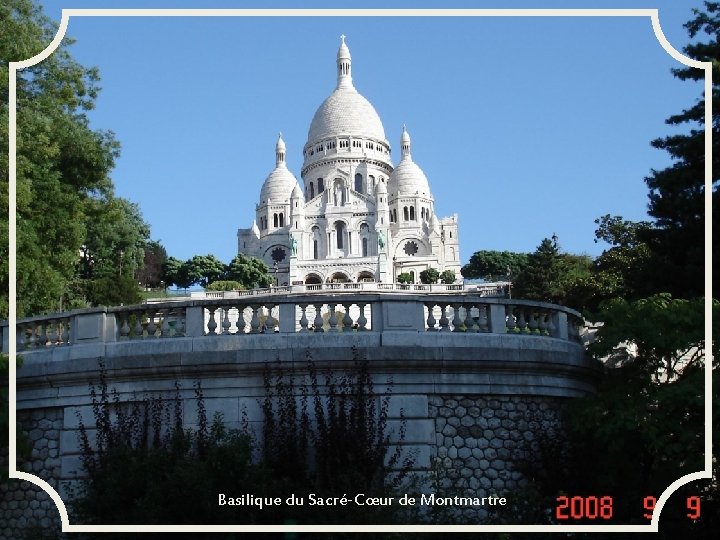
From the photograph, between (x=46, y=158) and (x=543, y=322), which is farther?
(x=46, y=158)

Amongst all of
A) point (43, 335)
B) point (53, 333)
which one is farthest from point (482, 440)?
point (43, 335)

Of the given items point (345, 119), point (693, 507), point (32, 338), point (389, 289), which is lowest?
point (693, 507)

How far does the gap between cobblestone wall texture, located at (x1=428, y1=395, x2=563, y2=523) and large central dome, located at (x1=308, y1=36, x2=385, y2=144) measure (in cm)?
13168

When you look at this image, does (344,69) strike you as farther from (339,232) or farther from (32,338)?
(32,338)

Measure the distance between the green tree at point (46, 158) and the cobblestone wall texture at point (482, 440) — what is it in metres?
8.82

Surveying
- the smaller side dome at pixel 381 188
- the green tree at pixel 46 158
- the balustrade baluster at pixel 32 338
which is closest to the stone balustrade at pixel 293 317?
the balustrade baluster at pixel 32 338

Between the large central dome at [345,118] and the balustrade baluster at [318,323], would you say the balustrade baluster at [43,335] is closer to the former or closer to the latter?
the balustrade baluster at [318,323]

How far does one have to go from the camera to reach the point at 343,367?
11.9m

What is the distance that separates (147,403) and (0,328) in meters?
2.75

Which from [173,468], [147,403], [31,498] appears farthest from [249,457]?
[31,498]

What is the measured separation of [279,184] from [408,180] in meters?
17.7

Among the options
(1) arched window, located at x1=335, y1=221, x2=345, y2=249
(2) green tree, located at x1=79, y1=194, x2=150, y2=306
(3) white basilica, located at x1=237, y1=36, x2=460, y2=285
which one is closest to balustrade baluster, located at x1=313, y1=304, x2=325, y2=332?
(2) green tree, located at x1=79, y1=194, x2=150, y2=306

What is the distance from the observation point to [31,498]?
41.8ft

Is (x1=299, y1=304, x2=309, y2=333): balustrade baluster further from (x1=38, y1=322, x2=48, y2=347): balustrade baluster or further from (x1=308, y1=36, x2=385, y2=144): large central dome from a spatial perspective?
(x1=308, y1=36, x2=385, y2=144): large central dome
